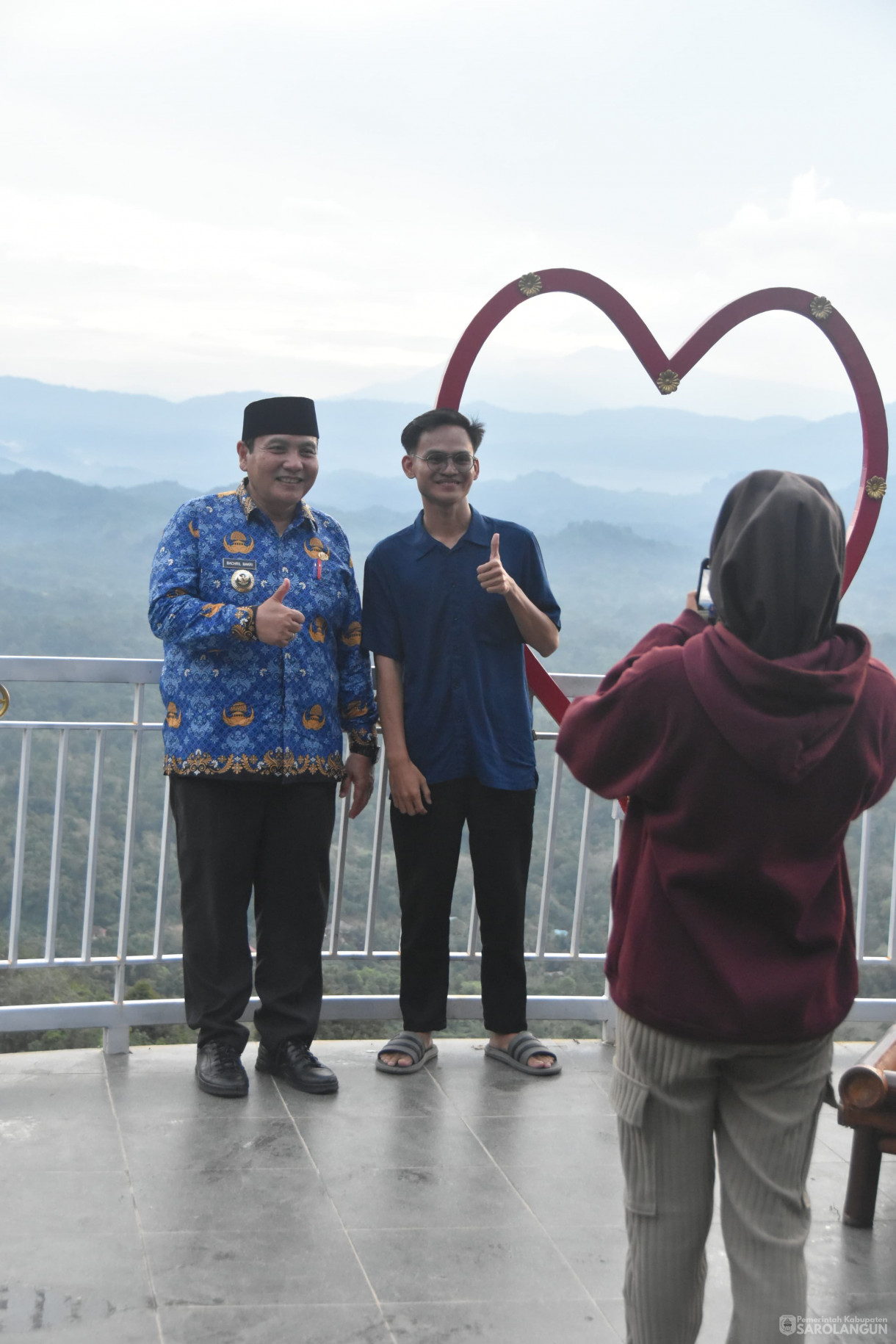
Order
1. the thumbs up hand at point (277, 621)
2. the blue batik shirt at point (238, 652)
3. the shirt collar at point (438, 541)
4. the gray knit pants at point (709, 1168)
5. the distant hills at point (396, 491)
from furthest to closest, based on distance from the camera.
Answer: the distant hills at point (396, 491), the shirt collar at point (438, 541), the blue batik shirt at point (238, 652), the thumbs up hand at point (277, 621), the gray knit pants at point (709, 1168)

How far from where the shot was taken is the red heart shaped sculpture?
335cm

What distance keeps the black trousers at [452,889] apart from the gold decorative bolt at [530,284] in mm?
1335

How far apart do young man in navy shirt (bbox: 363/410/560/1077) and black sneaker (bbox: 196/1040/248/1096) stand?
0.41m

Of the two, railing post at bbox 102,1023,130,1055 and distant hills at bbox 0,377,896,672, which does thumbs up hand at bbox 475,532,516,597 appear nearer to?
distant hills at bbox 0,377,896,672

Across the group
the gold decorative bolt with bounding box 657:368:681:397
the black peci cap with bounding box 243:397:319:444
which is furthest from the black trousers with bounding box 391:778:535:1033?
the gold decorative bolt with bounding box 657:368:681:397

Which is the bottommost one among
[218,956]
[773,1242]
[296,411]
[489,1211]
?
[489,1211]

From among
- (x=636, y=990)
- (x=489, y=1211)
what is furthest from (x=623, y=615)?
(x=636, y=990)

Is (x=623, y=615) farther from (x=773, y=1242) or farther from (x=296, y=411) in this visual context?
(x=773, y=1242)

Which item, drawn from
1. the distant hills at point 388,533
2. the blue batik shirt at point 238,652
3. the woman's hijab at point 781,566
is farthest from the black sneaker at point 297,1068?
the woman's hijab at point 781,566

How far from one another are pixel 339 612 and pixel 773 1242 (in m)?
2.01

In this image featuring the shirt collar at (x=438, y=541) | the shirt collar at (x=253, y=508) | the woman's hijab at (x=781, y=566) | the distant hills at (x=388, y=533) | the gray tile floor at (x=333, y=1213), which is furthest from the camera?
the distant hills at (x=388, y=533)

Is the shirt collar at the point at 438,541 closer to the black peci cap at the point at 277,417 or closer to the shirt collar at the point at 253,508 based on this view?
the shirt collar at the point at 253,508

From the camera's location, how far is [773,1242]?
153cm

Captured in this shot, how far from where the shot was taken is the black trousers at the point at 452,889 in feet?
10.8
